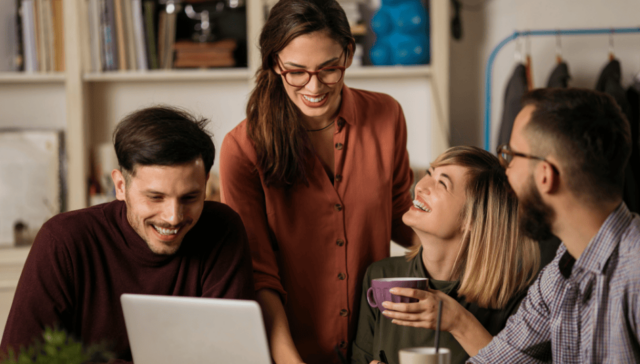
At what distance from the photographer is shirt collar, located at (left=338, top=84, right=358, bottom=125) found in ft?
5.17

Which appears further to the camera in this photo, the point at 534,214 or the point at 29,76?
the point at 29,76

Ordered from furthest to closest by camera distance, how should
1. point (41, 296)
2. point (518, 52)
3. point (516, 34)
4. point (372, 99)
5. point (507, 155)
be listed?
point (518, 52) < point (516, 34) < point (372, 99) < point (41, 296) < point (507, 155)

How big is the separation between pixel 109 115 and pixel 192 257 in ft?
6.03

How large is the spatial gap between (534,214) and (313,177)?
2.04 ft

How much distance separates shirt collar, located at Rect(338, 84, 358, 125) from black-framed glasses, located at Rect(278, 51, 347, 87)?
174 millimetres

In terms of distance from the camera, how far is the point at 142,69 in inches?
109

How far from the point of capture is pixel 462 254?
1544 mm

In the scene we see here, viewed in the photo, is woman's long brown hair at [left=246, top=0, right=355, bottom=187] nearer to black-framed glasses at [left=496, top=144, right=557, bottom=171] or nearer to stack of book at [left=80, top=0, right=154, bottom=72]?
black-framed glasses at [left=496, top=144, right=557, bottom=171]

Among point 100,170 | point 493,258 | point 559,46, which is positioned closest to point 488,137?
point 559,46

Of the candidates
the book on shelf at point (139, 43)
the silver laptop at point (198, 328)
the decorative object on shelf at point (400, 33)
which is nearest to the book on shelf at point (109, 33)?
the book on shelf at point (139, 43)

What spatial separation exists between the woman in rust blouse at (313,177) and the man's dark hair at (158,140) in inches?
7.2

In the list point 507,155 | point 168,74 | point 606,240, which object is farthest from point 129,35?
point 606,240

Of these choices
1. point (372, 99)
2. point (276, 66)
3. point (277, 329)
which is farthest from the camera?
point (372, 99)

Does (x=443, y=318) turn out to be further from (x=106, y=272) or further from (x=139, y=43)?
(x=139, y=43)
